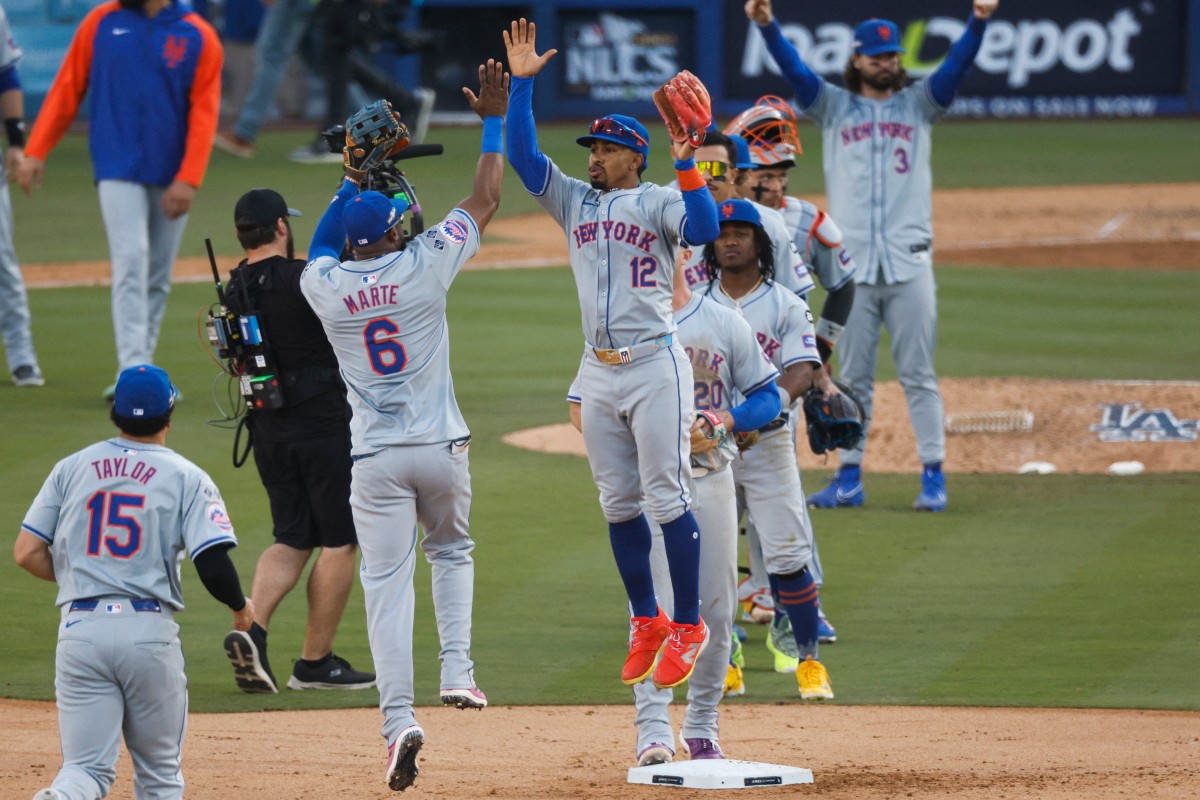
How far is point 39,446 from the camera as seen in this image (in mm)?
11289

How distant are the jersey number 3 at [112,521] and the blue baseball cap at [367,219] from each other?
4.02ft

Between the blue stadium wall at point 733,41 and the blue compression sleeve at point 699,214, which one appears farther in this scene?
the blue stadium wall at point 733,41

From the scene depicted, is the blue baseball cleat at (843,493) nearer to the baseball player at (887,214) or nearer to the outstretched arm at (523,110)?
the baseball player at (887,214)

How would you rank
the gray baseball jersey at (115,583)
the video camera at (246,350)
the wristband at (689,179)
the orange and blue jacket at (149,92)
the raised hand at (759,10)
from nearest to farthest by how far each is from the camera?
1. the gray baseball jersey at (115,583)
2. the wristband at (689,179)
3. the video camera at (246,350)
4. the raised hand at (759,10)
5. the orange and blue jacket at (149,92)

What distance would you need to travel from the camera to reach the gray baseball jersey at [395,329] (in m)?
6.06

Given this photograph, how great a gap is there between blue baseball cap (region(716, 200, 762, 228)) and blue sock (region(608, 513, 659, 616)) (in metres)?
1.30

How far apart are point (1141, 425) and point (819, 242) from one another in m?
4.72

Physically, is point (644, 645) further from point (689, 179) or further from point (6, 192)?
point (6, 192)

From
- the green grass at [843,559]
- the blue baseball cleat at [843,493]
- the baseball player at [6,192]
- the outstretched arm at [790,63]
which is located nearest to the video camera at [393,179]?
the green grass at [843,559]

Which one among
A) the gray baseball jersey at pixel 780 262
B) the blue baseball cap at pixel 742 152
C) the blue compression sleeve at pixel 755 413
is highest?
the blue baseball cap at pixel 742 152

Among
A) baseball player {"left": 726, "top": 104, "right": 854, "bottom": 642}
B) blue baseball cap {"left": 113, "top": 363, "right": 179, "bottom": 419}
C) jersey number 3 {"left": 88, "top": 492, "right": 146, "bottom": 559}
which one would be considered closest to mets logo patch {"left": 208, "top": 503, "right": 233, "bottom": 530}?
jersey number 3 {"left": 88, "top": 492, "right": 146, "bottom": 559}

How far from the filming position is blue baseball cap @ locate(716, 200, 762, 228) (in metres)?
7.06

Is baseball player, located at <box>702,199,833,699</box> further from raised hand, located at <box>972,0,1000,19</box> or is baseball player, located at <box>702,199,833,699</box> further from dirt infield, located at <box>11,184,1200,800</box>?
raised hand, located at <box>972,0,1000,19</box>

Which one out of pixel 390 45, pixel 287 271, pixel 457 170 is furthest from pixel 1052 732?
pixel 390 45
